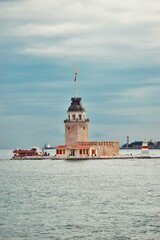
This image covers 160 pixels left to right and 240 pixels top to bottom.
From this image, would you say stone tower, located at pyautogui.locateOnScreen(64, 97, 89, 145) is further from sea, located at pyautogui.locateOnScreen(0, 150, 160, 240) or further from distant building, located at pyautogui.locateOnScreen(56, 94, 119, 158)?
sea, located at pyautogui.locateOnScreen(0, 150, 160, 240)

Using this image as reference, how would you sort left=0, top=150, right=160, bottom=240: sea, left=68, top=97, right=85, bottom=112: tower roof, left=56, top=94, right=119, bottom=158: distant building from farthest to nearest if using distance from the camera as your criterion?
1. left=68, top=97, right=85, bottom=112: tower roof
2. left=56, top=94, right=119, bottom=158: distant building
3. left=0, top=150, right=160, bottom=240: sea

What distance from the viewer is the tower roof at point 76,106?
547 ft

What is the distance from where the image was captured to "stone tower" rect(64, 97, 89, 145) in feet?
538

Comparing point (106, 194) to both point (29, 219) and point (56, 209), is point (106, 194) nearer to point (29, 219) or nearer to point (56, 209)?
point (56, 209)

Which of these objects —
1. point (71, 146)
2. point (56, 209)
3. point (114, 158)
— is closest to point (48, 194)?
point (56, 209)

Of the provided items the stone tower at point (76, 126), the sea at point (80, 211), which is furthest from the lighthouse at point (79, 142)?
the sea at point (80, 211)

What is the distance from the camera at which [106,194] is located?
66312 mm

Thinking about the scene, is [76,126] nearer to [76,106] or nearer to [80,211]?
[76,106]

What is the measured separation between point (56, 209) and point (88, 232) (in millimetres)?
10868

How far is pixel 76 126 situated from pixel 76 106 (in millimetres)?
5920

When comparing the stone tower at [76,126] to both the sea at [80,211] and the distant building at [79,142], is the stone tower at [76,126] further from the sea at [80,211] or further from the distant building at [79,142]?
the sea at [80,211]

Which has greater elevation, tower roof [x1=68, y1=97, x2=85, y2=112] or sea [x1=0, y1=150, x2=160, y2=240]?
tower roof [x1=68, y1=97, x2=85, y2=112]

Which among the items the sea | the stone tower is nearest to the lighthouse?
the stone tower

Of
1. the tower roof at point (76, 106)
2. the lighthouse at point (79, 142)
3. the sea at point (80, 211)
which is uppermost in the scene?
the tower roof at point (76, 106)
